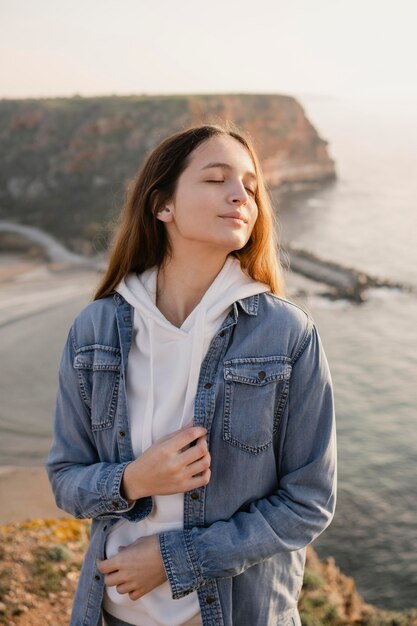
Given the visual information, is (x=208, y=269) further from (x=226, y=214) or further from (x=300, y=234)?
(x=300, y=234)

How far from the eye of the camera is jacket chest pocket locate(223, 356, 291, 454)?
2090 mm

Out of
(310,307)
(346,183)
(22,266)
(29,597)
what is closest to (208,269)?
(29,597)

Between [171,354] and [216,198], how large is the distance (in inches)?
22.1

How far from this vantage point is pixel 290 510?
81.1 inches

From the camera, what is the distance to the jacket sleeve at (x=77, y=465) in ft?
7.10

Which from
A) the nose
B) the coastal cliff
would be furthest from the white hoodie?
the coastal cliff

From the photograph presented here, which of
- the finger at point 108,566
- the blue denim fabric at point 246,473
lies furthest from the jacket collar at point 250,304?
the finger at point 108,566

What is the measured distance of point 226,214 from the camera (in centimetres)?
223

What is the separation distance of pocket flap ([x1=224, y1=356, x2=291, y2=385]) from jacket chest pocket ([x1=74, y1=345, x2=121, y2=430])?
410 millimetres

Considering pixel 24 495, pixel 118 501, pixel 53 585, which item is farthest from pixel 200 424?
pixel 24 495

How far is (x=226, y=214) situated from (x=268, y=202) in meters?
0.30

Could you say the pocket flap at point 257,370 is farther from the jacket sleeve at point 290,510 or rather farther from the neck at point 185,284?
the neck at point 185,284

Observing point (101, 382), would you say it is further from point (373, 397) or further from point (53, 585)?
point (373, 397)

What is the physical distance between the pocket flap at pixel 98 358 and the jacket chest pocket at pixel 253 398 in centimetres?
41
